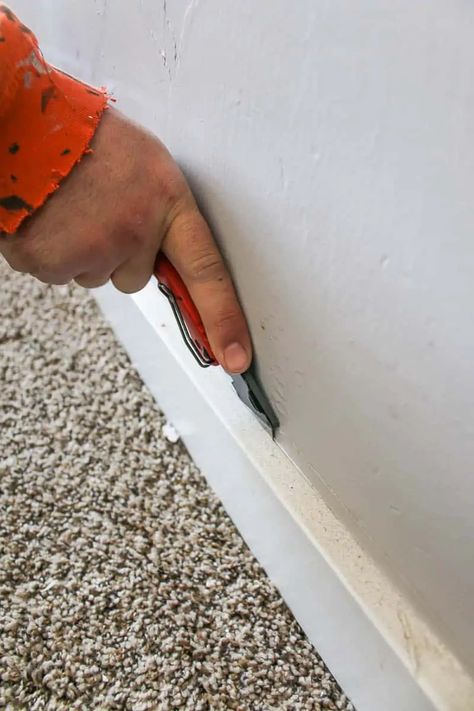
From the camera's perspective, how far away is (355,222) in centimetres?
29

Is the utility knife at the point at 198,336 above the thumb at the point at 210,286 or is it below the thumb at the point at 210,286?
below

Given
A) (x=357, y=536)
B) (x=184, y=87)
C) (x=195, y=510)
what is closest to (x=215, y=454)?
(x=195, y=510)

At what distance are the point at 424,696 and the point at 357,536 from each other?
3.9 inches

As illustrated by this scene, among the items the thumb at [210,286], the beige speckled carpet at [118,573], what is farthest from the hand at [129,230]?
the beige speckled carpet at [118,573]

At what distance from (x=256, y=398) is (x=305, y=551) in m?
0.12

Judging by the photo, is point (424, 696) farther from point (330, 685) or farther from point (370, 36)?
point (370, 36)

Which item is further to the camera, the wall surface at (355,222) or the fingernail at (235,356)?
the fingernail at (235,356)

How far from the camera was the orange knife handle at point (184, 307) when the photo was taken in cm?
46

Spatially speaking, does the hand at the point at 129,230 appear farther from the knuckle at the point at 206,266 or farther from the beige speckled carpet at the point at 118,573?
the beige speckled carpet at the point at 118,573

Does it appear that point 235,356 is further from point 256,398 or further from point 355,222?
point 355,222

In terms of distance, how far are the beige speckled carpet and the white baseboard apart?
3cm

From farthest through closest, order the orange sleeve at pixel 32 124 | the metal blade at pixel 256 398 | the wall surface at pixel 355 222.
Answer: the metal blade at pixel 256 398 < the orange sleeve at pixel 32 124 < the wall surface at pixel 355 222

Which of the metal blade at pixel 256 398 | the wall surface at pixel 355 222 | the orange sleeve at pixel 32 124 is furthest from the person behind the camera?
the metal blade at pixel 256 398

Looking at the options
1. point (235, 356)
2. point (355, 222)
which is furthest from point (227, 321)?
point (355, 222)
